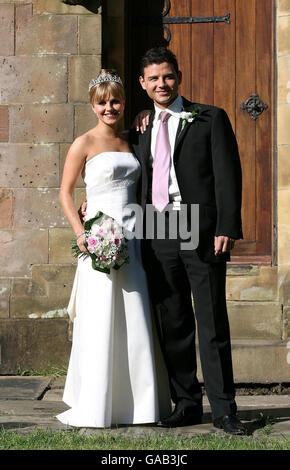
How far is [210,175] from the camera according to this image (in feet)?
16.4

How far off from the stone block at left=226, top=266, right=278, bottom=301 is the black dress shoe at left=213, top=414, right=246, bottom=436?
2100 mm

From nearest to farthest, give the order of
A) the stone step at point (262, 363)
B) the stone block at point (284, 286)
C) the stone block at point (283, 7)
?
1. the stone step at point (262, 363)
2. the stone block at point (284, 286)
3. the stone block at point (283, 7)

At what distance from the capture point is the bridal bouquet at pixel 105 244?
4.82m

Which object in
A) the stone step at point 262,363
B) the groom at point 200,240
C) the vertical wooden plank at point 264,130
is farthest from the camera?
the vertical wooden plank at point 264,130

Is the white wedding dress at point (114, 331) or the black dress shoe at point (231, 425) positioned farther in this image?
the white wedding dress at point (114, 331)

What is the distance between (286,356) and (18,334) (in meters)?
2.04

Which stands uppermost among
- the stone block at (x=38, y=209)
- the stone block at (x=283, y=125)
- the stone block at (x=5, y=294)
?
the stone block at (x=283, y=125)

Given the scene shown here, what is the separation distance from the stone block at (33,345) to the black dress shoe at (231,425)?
6.89 feet

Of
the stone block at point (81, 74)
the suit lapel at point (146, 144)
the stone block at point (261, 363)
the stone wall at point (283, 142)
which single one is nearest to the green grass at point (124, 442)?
the suit lapel at point (146, 144)

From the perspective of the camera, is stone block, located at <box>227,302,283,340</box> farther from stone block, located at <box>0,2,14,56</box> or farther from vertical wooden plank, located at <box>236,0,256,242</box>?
stone block, located at <box>0,2,14,56</box>

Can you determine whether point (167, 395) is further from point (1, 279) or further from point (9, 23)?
point (9, 23)

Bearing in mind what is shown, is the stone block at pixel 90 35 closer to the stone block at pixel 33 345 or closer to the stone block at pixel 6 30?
the stone block at pixel 6 30

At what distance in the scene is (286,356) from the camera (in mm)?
6398
